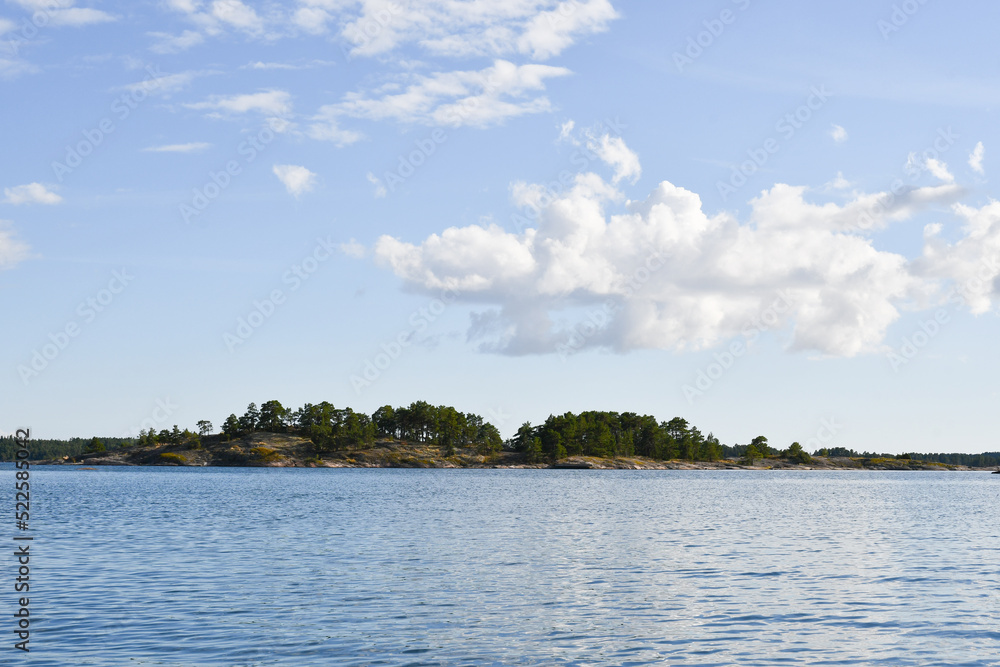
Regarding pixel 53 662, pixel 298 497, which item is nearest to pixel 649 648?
pixel 53 662

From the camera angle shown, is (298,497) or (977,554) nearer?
(977,554)

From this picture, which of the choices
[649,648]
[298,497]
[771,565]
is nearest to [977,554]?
[771,565]

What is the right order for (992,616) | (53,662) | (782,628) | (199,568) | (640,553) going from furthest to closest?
(640,553)
(199,568)
(992,616)
(782,628)
(53,662)

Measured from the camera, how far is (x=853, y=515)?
9500cm

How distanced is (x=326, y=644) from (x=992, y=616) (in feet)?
92.2

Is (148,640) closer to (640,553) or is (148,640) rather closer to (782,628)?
(782,628)

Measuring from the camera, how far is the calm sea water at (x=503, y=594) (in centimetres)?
2812

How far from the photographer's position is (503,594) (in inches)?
1512

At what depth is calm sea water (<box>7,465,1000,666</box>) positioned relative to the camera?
28125 millimetres

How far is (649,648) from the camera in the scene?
28.6 meters

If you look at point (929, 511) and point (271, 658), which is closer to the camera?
point (271, 658)

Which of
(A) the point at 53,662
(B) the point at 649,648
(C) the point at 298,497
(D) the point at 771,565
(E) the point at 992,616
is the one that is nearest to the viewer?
(A) the point at 53,662

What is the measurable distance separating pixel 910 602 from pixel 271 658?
29.0 meters

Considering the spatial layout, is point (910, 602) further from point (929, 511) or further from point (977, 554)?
point (929, 511)
